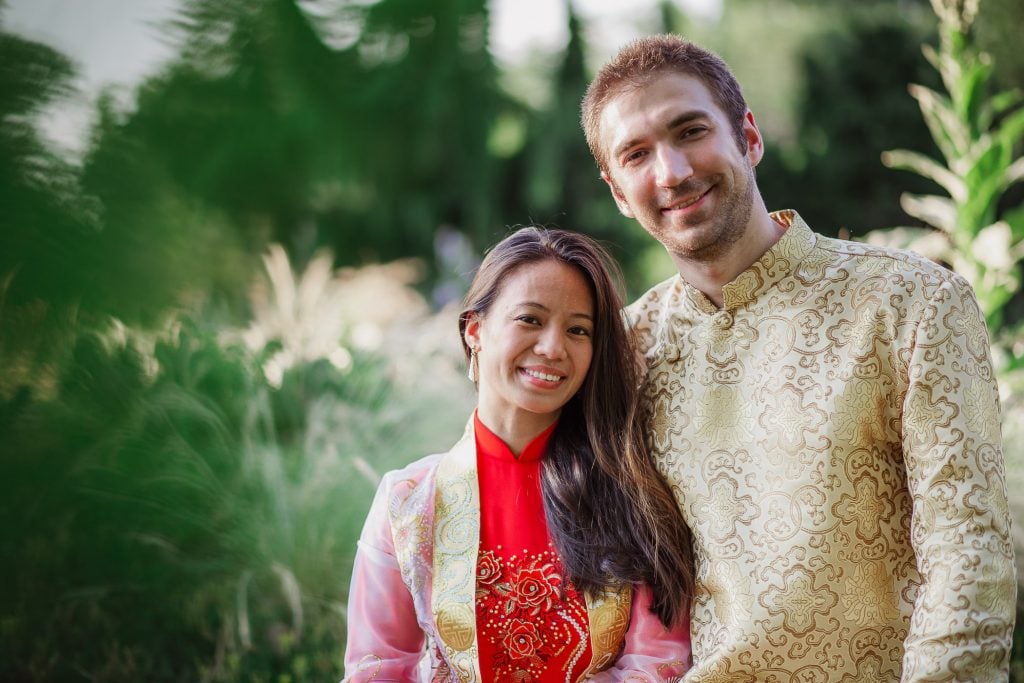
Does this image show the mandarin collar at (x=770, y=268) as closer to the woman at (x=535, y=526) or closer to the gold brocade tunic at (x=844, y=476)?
the gold brocade tunic at (x=844, y=476)

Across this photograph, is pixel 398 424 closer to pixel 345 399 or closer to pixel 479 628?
pixel 345 399

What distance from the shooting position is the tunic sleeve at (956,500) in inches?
61.0

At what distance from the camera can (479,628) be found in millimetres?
1876

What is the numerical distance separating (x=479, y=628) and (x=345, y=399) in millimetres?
2491

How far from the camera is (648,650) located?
6.20 ft

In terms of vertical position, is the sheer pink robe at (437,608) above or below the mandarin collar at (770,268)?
below

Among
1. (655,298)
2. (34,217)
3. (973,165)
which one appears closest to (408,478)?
(655,298)

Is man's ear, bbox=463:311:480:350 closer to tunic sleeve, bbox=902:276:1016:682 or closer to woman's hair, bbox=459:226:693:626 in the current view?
woman's hair, bbox=459:226:693:626

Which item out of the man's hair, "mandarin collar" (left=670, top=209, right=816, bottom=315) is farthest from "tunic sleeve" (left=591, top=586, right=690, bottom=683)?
the man's hair

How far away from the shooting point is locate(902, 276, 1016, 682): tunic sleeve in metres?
1.55

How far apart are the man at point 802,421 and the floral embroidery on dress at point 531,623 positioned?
26 centimetres

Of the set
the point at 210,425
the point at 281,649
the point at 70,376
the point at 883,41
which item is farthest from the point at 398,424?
the point at 883,41

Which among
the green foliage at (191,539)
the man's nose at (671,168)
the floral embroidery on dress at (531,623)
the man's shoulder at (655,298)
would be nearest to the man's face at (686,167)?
the man's nose at (671,168)

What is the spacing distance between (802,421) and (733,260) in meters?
0.37
